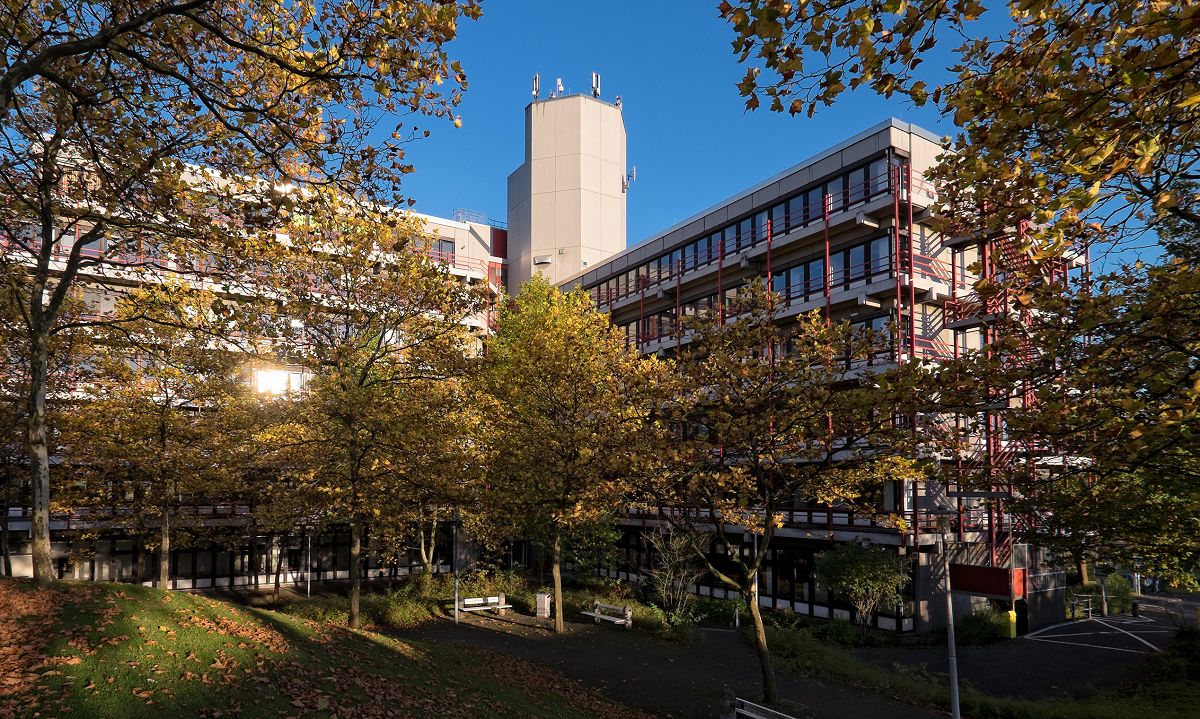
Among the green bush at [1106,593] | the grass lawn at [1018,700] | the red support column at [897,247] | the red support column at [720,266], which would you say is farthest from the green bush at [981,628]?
the red support column at [720,266]

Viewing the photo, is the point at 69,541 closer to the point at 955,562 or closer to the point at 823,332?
the point at 823,332

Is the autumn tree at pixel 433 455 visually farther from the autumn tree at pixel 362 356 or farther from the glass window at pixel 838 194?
the glass window at pixel 838 194

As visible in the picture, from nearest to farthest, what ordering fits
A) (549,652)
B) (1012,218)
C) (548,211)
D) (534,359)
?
1. (1012,218)
2. (549,652)
3. (534,359)
4. (548,211)

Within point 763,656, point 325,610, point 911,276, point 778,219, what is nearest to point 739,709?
point 763,656

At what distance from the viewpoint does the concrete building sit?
54.5 metres

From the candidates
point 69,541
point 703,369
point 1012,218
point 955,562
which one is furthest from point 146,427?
point 955,562

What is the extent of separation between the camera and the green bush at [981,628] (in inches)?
1118

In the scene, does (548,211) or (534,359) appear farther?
(548,211)

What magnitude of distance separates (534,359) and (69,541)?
24604mm

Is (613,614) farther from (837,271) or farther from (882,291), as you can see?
(837,271)

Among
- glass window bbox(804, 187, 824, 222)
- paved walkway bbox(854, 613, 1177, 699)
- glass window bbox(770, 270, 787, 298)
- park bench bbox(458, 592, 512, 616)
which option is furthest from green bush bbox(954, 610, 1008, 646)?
glass window bbox(804, 187, 824, 222)

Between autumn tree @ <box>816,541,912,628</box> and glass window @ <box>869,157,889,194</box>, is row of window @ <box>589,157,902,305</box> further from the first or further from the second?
autumn tree @ <box>816,541,912,628</box>

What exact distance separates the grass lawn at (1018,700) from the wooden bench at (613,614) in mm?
4832

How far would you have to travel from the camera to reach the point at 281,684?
11.0m
